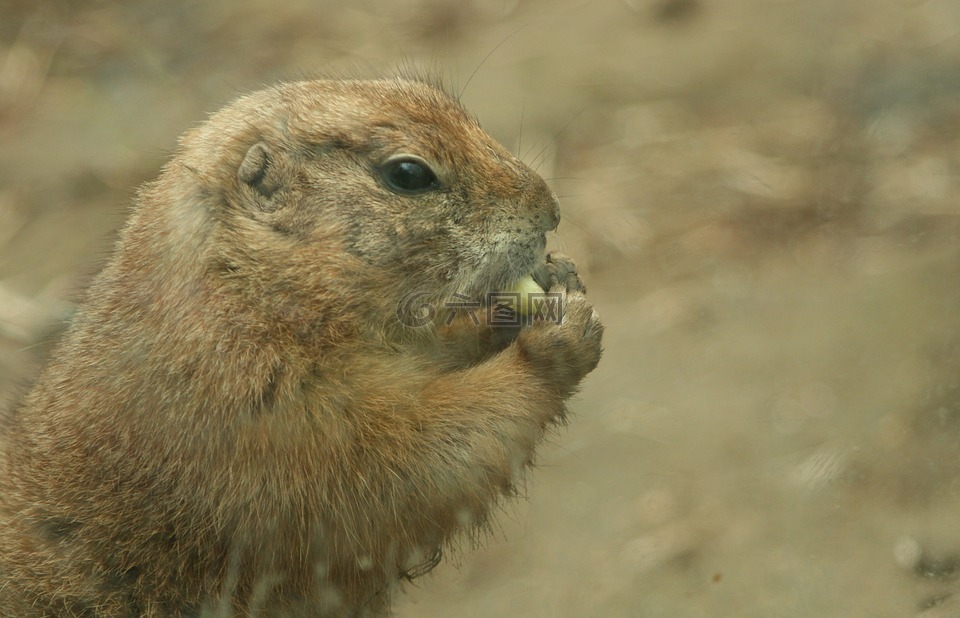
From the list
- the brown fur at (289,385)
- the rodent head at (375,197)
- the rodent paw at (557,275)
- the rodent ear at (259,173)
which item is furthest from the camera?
the rodent paw at (557,275)

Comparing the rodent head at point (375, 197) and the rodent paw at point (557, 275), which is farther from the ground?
the rodent head at point (375, 197)

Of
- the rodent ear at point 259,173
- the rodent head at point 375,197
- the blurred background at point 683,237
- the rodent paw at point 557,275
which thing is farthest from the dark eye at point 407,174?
the blurred background at point 683,237

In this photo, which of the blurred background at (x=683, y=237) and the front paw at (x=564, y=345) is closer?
the front paw at (x=564, y=345)

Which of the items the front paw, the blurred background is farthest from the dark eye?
the blurred background

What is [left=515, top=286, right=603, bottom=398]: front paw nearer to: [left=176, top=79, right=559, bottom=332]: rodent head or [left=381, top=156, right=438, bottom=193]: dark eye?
[left=176, top=79, right=559, bottom=332]: rodent head

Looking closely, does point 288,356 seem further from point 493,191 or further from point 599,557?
point 599,557

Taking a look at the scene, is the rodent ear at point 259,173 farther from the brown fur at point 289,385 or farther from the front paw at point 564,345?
the front paw at point 564,345

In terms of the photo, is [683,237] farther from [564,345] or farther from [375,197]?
[375,197]

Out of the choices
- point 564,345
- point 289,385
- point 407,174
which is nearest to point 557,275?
point 564,345
